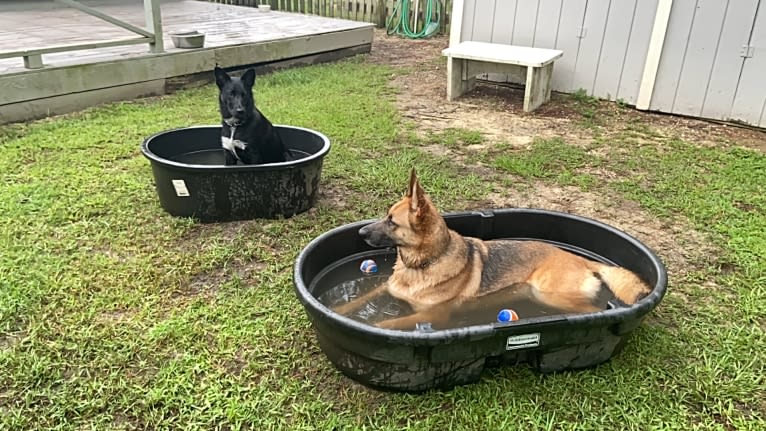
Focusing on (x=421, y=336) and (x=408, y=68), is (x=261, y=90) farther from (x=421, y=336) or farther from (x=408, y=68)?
(x=421, y=336)

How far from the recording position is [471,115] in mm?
6758

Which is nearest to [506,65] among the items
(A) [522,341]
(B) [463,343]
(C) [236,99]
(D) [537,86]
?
(D) [537,86]

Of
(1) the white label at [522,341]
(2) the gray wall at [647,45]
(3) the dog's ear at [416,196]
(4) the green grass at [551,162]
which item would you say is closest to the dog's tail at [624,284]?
(1) the white label at [522,341]

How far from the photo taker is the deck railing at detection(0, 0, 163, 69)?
230 inches

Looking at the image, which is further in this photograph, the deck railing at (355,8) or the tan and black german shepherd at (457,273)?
the deck railing at (355,8)

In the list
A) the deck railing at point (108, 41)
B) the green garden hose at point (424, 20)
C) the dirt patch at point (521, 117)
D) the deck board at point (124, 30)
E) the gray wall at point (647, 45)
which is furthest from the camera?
the green garden hose at point (424, 20)

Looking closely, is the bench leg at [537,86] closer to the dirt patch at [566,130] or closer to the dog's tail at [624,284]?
the dirt patch at [566,130]

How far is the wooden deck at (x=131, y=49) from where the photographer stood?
5984 mm

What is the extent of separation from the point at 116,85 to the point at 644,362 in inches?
245

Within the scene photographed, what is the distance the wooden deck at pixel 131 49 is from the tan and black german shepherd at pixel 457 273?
15.7ft

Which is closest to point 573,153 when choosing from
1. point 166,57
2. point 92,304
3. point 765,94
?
point 765,94

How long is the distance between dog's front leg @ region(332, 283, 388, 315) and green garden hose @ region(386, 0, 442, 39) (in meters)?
9.73

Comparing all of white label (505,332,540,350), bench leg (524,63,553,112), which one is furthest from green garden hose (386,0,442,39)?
white label (505,332,540,350)

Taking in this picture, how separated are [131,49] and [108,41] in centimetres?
84
